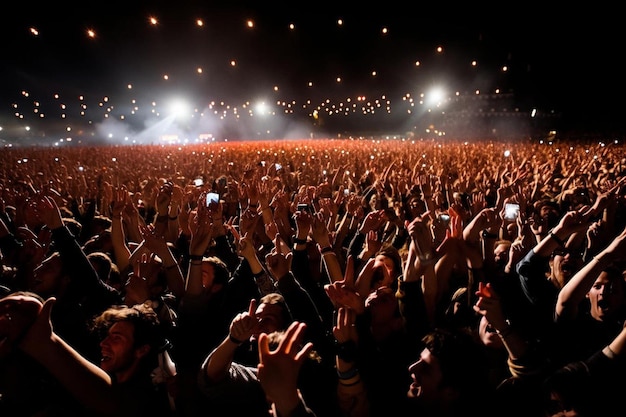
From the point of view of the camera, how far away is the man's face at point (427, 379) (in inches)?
77.3

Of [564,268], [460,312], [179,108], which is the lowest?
[460,312]

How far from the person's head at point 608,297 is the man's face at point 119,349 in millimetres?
3122

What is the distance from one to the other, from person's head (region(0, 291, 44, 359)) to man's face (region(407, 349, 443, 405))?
2.03m

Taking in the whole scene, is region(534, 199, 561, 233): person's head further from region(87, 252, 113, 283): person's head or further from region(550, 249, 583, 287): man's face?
region(87, 252, 113, 283): person's head

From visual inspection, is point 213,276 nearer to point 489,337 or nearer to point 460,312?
point 460,312

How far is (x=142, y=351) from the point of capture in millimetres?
2150

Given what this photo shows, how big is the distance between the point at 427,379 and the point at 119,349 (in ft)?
5.66

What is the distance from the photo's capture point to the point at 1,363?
6.99 feet

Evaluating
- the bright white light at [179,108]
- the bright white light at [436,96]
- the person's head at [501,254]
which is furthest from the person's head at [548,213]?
the bright white light at [179,108]

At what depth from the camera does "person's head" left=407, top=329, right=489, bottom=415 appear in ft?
6.35

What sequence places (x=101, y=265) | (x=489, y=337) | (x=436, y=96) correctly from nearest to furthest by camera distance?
(x=489, y=337) < (x=101, y=265) < (x=436, y=96)

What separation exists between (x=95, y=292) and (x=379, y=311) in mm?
2377

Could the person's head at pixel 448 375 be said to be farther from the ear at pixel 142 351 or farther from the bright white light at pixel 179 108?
the bright white light at pixel 179 108

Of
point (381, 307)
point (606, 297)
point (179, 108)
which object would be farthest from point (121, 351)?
point (179, 108)
